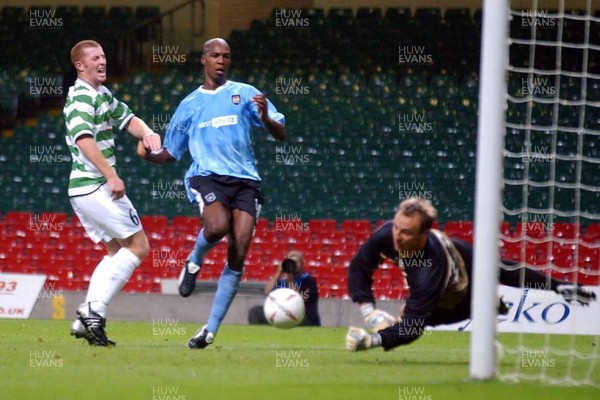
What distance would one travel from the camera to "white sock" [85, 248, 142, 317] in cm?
805

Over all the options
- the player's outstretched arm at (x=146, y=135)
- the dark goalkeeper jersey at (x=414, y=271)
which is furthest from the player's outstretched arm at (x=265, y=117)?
the dark goalkeeper jersey at (x=414, y=271)

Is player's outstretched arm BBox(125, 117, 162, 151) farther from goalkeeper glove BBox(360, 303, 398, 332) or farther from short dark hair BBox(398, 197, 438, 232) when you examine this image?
short dark hair BBox(398, 197, 438, 232)

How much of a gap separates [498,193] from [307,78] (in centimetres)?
1277

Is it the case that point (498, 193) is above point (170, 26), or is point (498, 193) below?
below

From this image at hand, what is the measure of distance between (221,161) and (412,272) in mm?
2067

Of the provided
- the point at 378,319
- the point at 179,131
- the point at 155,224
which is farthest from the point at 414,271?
the point at 155,224

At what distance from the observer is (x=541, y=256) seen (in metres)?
15.9

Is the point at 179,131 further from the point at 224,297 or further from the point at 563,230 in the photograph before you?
the point at 563,230

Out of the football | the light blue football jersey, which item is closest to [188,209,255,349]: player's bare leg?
the light blue football jersey

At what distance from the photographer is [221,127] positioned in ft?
28.2

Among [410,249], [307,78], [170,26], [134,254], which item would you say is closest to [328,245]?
[307,78]

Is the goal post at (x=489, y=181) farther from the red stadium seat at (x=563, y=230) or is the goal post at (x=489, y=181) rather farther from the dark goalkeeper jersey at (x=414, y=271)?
the red stadium seat at (x=563, y=230)

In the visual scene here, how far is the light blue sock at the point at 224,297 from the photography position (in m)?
8.27

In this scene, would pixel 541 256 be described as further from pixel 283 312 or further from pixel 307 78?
pixel 283 312
